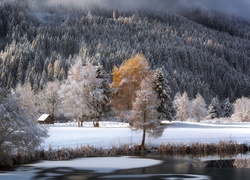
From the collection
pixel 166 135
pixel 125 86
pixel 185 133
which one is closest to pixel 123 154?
pixel 166 135

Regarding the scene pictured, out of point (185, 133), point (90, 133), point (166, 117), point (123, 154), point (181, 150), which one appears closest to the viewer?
point (123, 154)

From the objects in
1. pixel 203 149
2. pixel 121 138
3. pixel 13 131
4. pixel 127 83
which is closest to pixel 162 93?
pixel 127 83

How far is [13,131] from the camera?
1164 inches

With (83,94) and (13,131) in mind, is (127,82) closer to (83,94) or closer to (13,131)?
(83,94)

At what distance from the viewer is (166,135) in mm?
43438

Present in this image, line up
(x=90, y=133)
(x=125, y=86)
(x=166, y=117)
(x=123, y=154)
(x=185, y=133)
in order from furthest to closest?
(x=166, y=117), (x=125, y=86), (x=185, y=133), (x=90, y=133), (x=123, y=154)

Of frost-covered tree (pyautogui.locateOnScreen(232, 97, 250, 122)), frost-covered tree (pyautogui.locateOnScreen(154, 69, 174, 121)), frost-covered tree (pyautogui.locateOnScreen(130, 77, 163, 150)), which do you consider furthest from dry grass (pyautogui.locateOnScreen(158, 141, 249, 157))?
frost-covered tree (pyautogui.locateOnScreen(232, 97, 250, 122))

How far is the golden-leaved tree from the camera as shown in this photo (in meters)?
51.2

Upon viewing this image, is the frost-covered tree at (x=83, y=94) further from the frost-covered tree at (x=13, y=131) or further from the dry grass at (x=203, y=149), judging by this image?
the frost-covered tree at (x=13, y=131)

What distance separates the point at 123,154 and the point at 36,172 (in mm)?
11580

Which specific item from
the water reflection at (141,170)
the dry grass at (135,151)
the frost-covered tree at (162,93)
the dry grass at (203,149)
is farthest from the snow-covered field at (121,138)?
the frost-covered tree at (162,93)

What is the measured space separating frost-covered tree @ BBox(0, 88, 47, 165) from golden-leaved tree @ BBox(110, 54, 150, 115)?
21.8 m

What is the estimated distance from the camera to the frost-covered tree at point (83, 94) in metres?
51.2

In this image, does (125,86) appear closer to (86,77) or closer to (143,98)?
(86,77)
